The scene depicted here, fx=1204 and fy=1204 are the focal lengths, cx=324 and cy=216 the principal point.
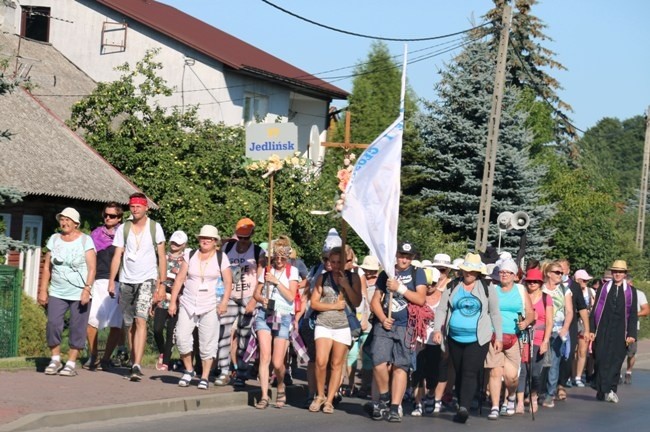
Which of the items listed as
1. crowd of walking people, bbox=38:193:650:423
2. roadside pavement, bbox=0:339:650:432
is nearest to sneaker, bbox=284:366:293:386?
crowd of walking people, bbox=38:193:650:423

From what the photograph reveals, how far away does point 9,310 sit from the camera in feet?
51.6

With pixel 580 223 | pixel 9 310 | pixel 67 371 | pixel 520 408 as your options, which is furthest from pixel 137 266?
pixel 580 223

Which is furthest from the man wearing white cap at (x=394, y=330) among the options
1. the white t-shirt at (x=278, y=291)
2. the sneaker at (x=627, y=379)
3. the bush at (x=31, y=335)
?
the sneaker at (x=627, y=379)

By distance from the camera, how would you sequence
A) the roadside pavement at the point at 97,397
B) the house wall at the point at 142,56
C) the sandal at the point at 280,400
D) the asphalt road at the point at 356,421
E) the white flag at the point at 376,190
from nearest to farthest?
the roadside pavement at the point at 97,397
the asphalt road at the point at 356,421
the white flag at the point at 376,190
the sandal at the point at 280,400
the house wall at the point at 142,56

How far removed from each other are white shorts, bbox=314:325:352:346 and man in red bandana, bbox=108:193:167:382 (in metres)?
2.04

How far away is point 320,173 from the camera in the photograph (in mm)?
34656

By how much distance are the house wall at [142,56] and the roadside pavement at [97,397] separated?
22906mm

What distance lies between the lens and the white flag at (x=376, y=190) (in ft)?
40.5

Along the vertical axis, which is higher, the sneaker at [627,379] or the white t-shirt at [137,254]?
the white t-shirt at [137,254]

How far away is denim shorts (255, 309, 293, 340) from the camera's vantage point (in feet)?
42.1

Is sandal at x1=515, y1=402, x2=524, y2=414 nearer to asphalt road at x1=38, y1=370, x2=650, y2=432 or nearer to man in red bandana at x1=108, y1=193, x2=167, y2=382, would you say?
asphalt road at x1=38, y1=370, x2=650, y2=432

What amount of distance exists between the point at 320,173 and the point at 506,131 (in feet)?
23.1

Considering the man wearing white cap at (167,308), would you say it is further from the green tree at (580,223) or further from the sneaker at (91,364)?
the green tree at (580,223)

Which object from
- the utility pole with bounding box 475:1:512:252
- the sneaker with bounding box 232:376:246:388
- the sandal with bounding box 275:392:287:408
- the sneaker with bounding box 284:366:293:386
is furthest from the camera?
the utility pole with bounding box 475:1:512:252
